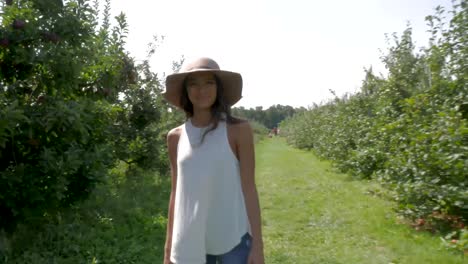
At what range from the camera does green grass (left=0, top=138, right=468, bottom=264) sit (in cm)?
494

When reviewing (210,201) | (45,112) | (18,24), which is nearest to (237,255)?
(210,201)

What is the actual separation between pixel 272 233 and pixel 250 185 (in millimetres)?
4619

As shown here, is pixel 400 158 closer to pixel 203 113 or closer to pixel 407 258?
pixel 407 258

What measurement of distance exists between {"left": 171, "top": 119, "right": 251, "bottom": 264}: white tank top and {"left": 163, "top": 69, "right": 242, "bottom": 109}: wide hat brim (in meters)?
0.27

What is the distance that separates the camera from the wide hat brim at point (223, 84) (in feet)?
7.13

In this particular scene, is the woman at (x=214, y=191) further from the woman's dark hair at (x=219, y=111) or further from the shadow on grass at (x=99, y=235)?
the shadow on grass at (x=99, y=235)

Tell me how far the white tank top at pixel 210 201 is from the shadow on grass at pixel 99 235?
117 inches

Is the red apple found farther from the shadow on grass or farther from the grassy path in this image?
the grassy path

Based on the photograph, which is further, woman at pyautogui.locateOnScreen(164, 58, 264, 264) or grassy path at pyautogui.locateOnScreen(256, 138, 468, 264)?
Answer: grassy path at pyautogui.locateOnScreen(256, 138, 468, 264)

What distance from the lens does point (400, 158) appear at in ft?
21.7

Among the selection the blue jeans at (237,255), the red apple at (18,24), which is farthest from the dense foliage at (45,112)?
the blue jeans at (237,255)

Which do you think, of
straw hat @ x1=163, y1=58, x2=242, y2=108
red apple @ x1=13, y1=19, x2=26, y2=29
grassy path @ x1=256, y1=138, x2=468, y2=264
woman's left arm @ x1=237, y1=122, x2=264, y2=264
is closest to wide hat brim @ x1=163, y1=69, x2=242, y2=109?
straw hat @ x1=163, y1=58, x2=242, y2=108

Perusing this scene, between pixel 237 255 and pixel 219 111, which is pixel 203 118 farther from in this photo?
pixel 237 255

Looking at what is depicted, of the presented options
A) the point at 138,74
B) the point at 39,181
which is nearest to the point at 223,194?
the point at 39,181
